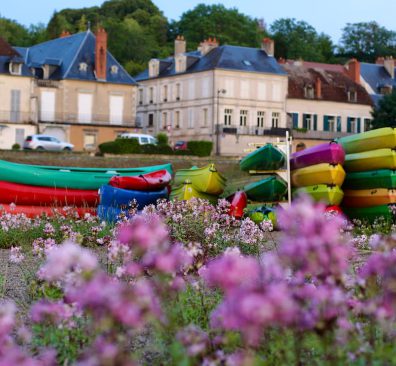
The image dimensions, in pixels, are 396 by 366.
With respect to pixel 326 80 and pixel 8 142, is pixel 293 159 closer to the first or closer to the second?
pixel 8 142

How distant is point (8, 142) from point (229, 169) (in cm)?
1737

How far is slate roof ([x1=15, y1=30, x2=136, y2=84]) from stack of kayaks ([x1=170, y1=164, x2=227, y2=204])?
132 feet

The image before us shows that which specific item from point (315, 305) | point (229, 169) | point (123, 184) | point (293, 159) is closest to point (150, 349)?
point (315, 305)

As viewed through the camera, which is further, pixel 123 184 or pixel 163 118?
pixel 163 118

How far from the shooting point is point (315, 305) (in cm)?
Result: 301

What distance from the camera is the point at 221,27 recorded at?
279 ft

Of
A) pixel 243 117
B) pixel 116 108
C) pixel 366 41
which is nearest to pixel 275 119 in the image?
pixel 243 117

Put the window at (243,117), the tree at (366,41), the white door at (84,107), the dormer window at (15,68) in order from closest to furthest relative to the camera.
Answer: the dormer window at (15,68) → the white door at (84,107) → the window at (243,117) → the tree at (366,41)

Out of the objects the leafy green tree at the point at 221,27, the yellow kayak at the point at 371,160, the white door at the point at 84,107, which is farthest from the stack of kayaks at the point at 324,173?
the leafy green tree at the point at 221,27

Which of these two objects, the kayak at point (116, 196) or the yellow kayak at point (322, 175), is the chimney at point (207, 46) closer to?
the yellow kayak at point (322, 175)

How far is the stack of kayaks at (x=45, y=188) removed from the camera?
52.3 ft

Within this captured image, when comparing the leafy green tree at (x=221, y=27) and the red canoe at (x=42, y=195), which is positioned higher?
the leafy green tree at (x=221, y=27)

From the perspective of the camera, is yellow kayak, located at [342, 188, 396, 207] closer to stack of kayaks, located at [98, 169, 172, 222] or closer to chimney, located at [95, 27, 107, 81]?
stack of kayaks, located at [98, 169, 172, 222]

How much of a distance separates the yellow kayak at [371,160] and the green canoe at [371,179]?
0.32ft
